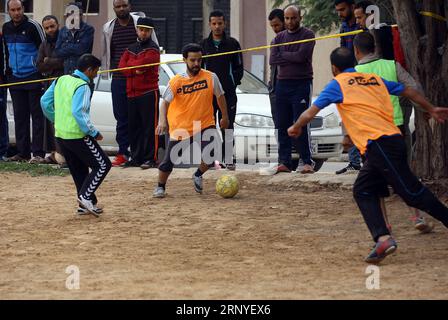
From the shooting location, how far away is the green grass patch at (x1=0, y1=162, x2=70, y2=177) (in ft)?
53.1

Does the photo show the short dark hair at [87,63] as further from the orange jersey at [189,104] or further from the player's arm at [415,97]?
the player's arm at [415,97]

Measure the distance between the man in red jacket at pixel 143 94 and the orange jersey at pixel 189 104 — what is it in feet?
7.54

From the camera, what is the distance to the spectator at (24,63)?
669 inches

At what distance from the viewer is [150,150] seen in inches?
639

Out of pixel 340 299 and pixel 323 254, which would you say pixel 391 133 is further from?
pixel 340 299

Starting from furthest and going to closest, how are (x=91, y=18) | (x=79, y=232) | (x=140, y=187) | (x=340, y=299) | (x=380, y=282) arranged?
(x=91, y=18) < (x=140, y=187) < (x=79, y=232) < (x=380, y=282) < (x=340, y=299)

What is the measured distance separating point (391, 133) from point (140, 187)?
224 inches

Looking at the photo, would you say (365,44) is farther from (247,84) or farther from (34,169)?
(247,84)

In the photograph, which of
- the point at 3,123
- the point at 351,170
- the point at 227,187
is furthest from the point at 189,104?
the point at 3,123

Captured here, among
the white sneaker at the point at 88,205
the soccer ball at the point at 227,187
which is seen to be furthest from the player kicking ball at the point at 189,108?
the white sneaker at the point at 88,205

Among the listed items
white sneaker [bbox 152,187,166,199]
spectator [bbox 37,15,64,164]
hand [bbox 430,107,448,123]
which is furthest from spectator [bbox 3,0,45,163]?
hand [bbox 430,107,448,123]

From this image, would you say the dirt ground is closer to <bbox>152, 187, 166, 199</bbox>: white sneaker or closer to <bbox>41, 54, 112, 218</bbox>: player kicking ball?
<bbox>152, 187, 166, 199</bbox>: white sneaker

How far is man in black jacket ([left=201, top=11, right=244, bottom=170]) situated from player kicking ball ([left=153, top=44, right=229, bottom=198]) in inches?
70.0

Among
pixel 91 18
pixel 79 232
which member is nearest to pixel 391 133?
pixel 79 232
